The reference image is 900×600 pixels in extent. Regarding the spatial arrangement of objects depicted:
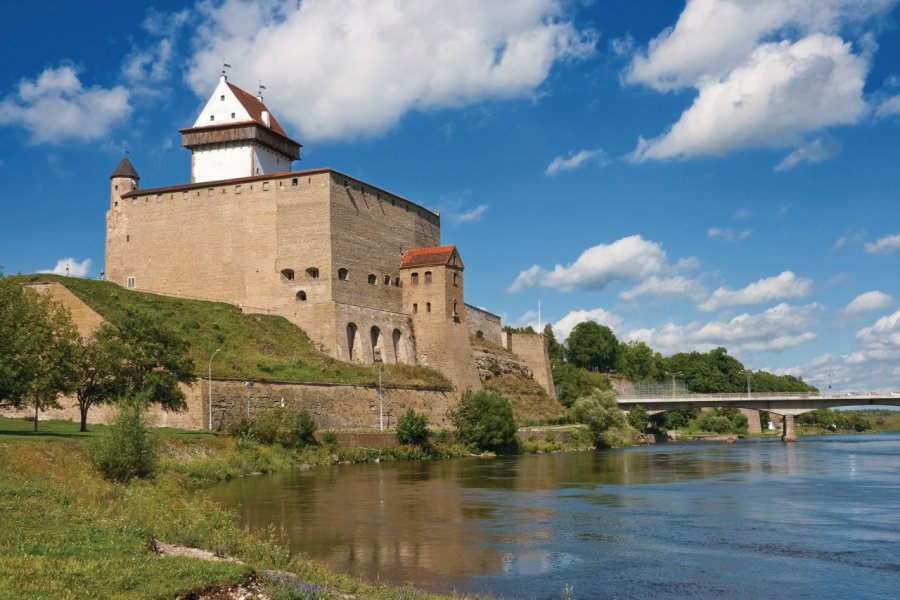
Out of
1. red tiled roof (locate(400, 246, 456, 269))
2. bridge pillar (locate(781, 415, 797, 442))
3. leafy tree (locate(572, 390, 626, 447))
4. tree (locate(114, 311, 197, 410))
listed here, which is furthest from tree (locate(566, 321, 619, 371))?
tree (locate(114, 311, 197, 410))

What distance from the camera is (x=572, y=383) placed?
74312 mm

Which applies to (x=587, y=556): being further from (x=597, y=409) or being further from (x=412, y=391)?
(x=597, y=409)

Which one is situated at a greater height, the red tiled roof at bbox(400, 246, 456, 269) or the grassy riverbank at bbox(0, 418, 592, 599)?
the red tiled roof at bbox(400, 246, 456, 269)

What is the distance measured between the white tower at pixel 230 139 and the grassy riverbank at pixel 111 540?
3529 cm

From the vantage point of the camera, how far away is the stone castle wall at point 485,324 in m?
63.4

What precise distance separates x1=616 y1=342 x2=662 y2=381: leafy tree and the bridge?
25108 mm

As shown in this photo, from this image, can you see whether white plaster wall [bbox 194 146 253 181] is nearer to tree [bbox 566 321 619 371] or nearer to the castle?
the castle

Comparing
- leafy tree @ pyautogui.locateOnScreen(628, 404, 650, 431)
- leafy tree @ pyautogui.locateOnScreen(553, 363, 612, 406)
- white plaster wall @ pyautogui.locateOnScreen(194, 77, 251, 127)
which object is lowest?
leafy tree @ pyautogui.locateOnScreen(628, 404, 650, 431)

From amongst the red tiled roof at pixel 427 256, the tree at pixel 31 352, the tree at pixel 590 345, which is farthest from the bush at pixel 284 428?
the tree at pixel 590 345

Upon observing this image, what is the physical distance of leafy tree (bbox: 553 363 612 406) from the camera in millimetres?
72250

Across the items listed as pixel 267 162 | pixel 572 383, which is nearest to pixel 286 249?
pixel 267 162

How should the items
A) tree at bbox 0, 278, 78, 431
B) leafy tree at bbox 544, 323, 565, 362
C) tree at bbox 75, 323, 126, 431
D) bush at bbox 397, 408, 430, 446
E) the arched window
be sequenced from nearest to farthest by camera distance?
tree at bbox 0, 278, 78, 431
tree at bbox 75, 323, 126, 431
bush at bbox 397, 408, 430, 446
the arched window
leafy tree at bbox 544, 323, 565, 362

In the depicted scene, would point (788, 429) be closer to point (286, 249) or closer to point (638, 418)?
point (638, 418)

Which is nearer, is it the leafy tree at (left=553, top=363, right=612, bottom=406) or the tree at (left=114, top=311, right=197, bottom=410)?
the tree at (left=114, top=311, right=197, bottom=410)
